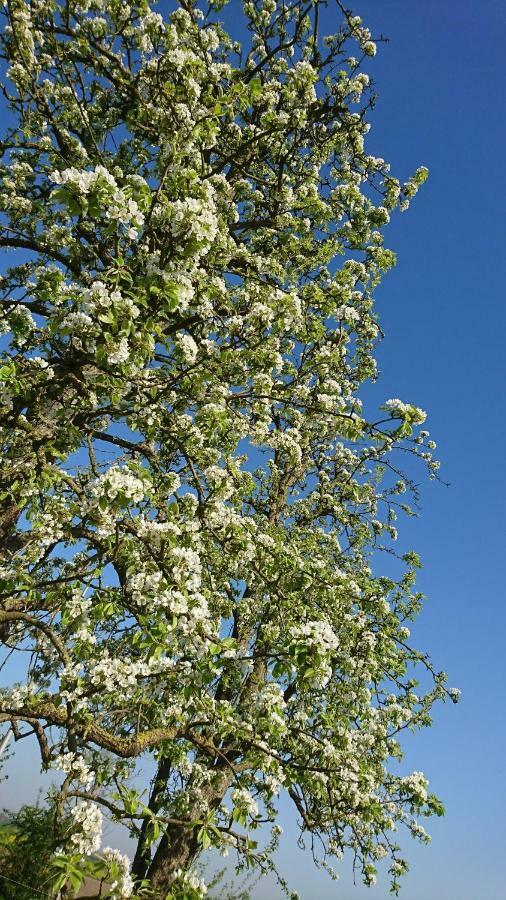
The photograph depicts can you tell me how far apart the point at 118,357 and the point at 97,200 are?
109 cm

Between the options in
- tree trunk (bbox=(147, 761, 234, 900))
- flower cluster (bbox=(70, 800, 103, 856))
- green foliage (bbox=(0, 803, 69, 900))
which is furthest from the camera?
green foliage (bbox=(0, 803, 69, 900))

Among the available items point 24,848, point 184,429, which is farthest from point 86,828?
point 24,848

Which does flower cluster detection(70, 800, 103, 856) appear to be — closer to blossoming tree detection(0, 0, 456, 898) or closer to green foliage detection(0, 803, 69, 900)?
blossoming tree detection(0, 0, 456, 898)

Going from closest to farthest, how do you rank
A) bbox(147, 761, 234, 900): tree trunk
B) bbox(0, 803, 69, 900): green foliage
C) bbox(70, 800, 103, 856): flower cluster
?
bbox(70, 800, 103, 856): flower cluster < bbox(147, 761, 234, 900): tree trunk < bbox(0, 803, 69, 900): green foliage

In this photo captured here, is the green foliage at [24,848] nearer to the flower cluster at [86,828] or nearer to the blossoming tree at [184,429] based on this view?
the blossoming tree at [184,429]

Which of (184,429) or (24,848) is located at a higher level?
→ (184,429)

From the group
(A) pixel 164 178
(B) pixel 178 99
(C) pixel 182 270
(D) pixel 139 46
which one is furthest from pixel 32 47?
(C) pixel 182 270

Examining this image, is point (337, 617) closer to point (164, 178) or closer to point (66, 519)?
point (66, 519)

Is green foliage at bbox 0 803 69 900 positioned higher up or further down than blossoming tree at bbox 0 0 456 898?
further down

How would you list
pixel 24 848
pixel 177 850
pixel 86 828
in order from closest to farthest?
pixel 86 828
pixel 177 850
pixel 24 848

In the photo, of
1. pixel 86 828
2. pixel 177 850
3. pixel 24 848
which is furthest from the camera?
pixel 24 848

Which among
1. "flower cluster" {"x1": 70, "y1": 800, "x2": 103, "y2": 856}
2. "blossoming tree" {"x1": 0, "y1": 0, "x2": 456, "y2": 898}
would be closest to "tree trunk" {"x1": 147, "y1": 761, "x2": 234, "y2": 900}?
"blossoming tree" {"x1": 0, "y1": 0, "x2": 456, "y2": 898}

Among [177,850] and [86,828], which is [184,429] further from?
[177,850]

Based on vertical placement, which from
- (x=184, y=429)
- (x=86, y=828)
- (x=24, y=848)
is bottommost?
(x=24, y=848)
